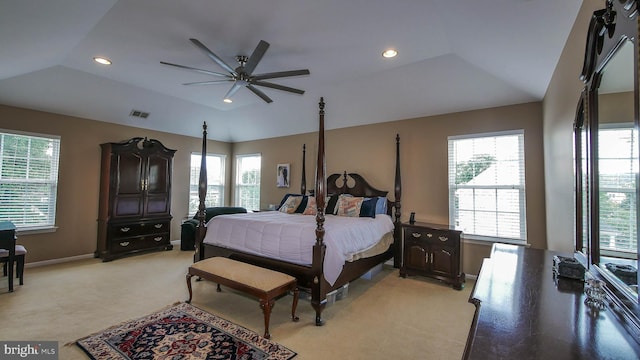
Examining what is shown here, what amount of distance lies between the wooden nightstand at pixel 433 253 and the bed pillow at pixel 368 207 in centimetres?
52

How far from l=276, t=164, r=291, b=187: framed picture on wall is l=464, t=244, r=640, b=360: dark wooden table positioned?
5.10 m

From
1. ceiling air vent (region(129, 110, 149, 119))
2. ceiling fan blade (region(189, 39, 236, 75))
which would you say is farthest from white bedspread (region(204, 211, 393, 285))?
ceiling air vent (region(129, 110, 149, 119))

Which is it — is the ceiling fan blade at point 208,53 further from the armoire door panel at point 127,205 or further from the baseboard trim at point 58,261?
the baseboard trim at point 58,261

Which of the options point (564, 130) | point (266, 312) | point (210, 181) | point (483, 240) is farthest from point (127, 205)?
point (564, 130)

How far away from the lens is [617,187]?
115 cm

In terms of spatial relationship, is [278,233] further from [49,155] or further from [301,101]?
[49,155]

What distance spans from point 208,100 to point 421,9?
4.15 meters

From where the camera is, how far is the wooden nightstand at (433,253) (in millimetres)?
3785

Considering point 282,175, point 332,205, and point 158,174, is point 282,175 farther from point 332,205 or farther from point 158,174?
point 158,174

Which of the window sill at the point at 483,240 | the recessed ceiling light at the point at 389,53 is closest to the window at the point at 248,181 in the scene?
the recessed ceiling light at the point at 389,53

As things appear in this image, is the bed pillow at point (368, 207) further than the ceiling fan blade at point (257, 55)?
Yes

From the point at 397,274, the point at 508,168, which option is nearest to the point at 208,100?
the point at 397,274

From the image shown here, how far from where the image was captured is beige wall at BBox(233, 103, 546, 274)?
12.1 feet

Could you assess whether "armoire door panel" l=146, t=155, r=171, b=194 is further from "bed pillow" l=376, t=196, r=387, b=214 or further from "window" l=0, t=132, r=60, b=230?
"bed pillow" l=376, t=196, r=387, b=214
